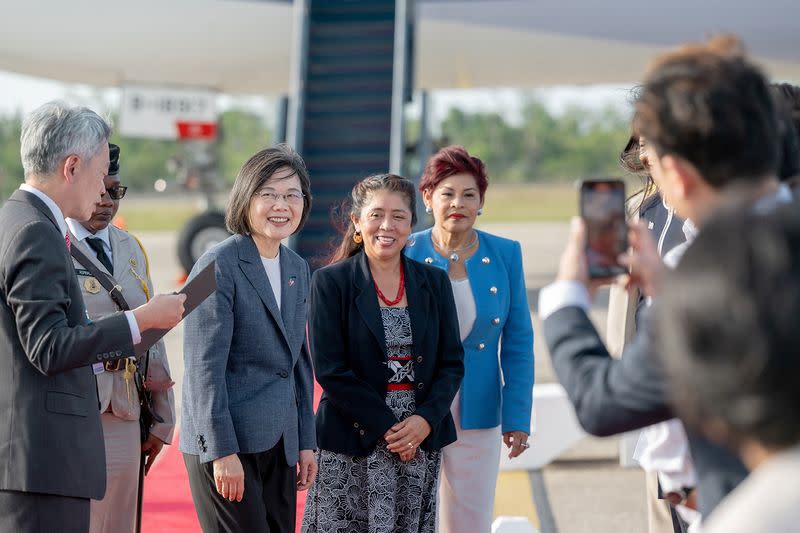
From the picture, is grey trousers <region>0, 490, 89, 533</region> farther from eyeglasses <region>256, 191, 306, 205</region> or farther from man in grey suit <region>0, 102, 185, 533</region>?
eyeglasses <region>256, 191, 306, 205</region>

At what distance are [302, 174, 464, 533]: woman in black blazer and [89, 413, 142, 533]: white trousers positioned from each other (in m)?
0.58

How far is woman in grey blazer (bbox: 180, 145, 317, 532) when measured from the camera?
2789mm

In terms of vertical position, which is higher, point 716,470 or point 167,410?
point 716,470

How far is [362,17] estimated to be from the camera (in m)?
10.7

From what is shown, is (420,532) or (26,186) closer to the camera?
(26,186)

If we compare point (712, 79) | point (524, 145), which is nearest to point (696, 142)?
point (712, 79)

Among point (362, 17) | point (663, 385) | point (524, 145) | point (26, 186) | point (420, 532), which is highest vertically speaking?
point (524, 145)

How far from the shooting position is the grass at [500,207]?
33188 millimetres

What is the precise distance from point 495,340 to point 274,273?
0.91m

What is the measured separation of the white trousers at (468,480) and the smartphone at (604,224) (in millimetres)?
1834

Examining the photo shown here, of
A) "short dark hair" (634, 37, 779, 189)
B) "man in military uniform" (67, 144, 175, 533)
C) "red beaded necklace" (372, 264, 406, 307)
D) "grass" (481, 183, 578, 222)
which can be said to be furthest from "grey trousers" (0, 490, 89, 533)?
"grass" (481, 183, 578, 222)

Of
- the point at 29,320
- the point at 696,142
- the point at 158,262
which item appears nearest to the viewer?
the point at 696,142

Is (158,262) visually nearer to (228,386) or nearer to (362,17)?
(362,17)

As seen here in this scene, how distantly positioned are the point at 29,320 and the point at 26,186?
37 cm
